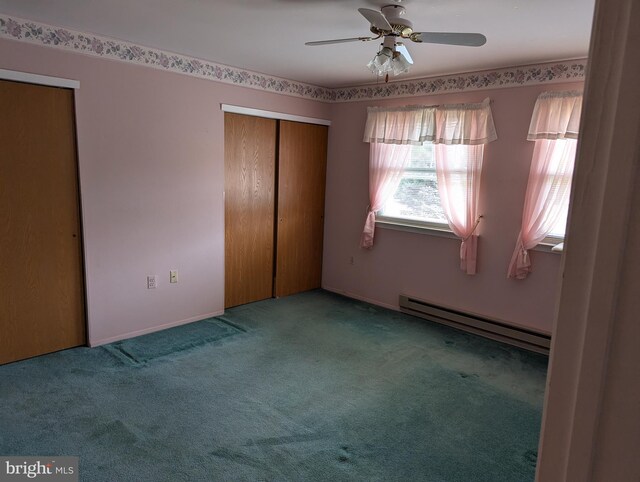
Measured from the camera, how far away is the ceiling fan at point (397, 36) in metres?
2.37

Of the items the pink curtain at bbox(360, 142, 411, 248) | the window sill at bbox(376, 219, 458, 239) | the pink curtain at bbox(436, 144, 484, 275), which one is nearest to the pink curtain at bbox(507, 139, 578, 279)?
the pink curtain at bbox(436, 144, 484, 275)

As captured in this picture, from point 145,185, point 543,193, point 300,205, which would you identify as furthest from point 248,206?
point 543,193

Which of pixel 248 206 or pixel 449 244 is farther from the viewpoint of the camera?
pixel 248 206

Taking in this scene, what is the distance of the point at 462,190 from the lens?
414cm

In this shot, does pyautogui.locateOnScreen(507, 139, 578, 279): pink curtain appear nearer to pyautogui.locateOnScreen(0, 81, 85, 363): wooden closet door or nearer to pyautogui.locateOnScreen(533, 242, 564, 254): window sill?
pyautogui.locateOnScreen(533, 242, 564, 254): window sill

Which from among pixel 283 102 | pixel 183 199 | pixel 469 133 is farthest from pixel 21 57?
pixel 469 133

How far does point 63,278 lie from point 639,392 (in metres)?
3.77

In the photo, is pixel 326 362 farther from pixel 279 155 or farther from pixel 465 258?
pixel 279 155

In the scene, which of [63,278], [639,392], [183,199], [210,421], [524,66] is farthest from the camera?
[183,199]

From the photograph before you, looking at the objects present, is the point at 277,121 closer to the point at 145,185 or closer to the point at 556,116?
the point at 145,185

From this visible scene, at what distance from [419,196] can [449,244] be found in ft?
2.00

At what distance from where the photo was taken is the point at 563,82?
3496 millimetres

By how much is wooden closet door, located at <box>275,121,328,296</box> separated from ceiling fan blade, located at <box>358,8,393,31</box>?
2.47 m

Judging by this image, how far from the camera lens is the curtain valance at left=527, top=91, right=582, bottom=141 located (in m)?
3.38
